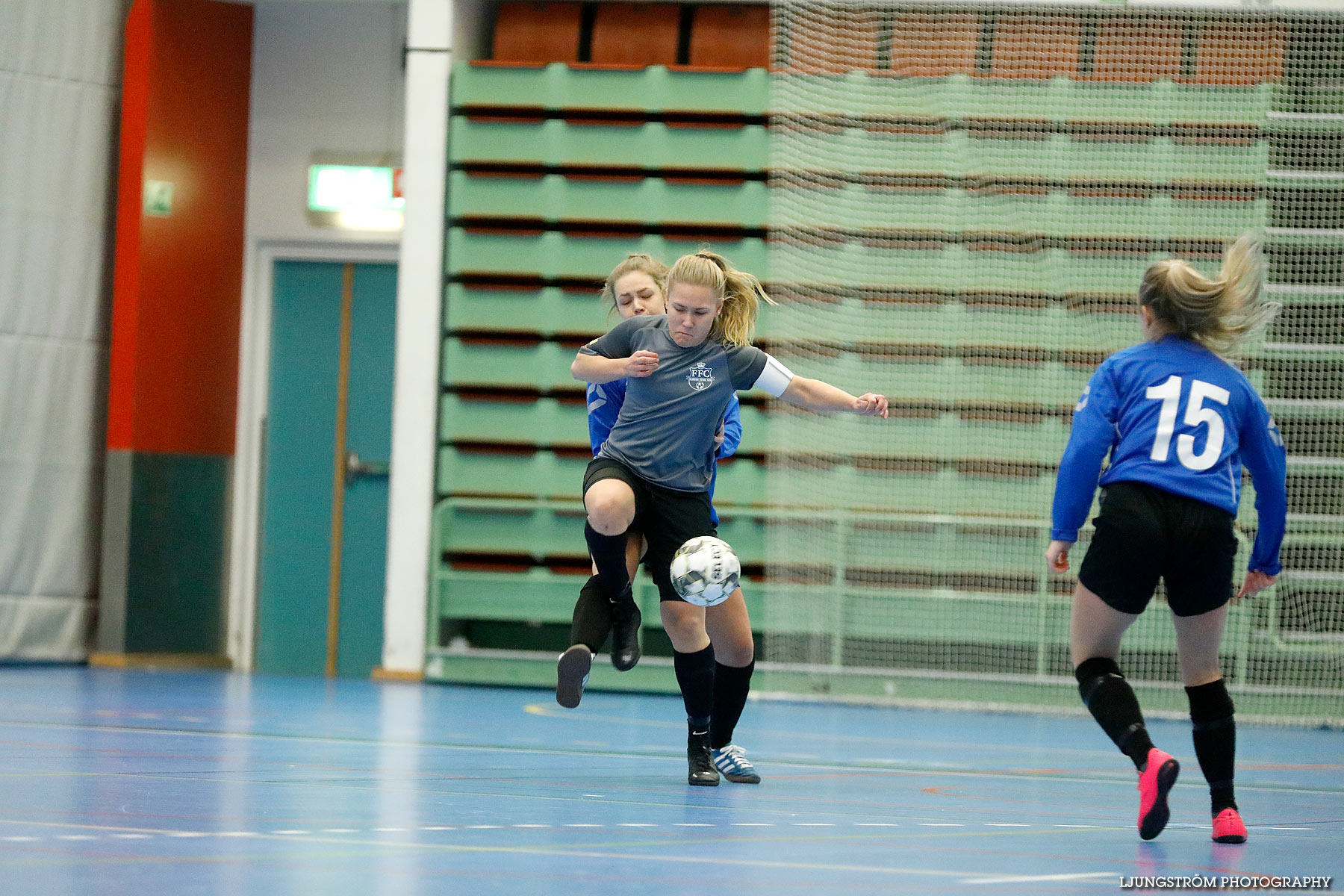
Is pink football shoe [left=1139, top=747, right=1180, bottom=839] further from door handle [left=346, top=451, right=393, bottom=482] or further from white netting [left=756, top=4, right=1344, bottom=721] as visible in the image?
door handle [left=346, top=451, right=393, bottom=482]

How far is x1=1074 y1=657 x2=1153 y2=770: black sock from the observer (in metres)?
3.43

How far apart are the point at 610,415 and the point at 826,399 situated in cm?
71

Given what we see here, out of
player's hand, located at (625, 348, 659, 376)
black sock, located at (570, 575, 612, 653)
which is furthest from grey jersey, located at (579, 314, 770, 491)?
black sock, located at (570, 575, 612, 653)

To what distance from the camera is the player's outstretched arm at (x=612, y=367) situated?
4.11 metres

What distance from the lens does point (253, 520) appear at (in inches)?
388

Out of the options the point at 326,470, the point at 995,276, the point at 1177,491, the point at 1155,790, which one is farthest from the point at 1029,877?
the point at 326,470

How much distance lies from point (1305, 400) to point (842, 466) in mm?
2476

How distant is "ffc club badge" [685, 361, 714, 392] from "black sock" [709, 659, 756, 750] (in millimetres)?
819

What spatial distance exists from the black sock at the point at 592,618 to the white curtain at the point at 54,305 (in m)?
5.94

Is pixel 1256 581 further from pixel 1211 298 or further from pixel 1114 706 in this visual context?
pixel 1211 298

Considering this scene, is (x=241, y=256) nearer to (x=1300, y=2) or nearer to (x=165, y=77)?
(x=165, y=77)

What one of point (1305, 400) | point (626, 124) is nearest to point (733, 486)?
point (626, 124)

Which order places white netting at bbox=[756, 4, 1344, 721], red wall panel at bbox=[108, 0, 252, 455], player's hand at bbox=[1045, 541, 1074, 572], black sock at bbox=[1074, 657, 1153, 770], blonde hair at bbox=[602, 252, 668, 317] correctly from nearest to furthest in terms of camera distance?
black sock at bbox=[1074, 657, 1153, 770] < player's hand at bbox=[1045, 541, 1074, 572] < blonde hair at bbox=[602, 252, 668, 317] < white netting at bbox=[756, 4, 1344, 721] < red wall panel at bbox=[108, 0, 252, 455]

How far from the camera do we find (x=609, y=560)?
4219 mm
